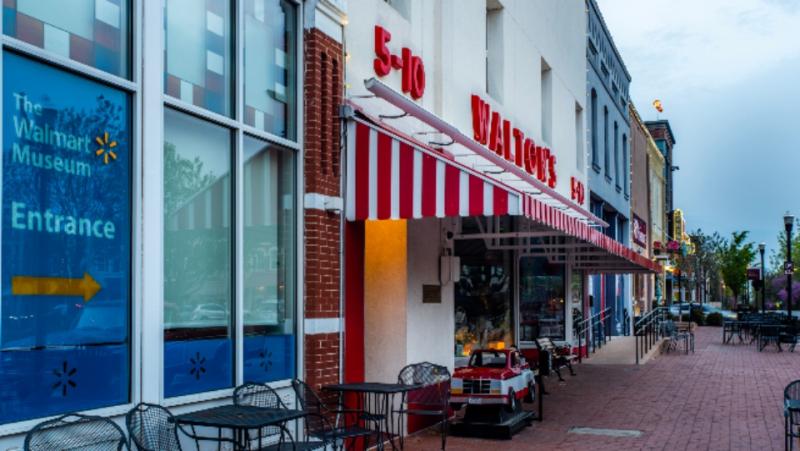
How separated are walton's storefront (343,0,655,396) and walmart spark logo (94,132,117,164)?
11.5 feet

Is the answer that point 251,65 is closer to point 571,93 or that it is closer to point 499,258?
point 499,258

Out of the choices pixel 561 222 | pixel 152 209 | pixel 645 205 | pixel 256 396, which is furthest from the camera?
pixel 645 205

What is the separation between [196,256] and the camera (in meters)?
7.84

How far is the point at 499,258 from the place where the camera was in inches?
724

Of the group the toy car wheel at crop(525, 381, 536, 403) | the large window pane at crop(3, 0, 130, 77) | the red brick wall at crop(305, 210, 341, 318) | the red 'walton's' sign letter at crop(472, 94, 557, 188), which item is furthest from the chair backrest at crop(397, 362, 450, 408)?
the large window pane at crop(3, 0, 130, 77)

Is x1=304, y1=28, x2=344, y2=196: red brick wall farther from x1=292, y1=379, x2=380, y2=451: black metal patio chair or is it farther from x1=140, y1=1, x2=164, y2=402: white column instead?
A: x1=140, y1=1, x2=164, y2=402: white column

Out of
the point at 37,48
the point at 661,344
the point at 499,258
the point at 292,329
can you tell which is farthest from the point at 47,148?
the point at 661,344

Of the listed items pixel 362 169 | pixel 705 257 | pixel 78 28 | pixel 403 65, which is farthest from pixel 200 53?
pixel 705 257

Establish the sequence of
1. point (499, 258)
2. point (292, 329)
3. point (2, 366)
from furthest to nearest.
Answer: point (499, 258), point (292, 329), point (2, 366)

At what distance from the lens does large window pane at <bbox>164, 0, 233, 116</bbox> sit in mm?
7555

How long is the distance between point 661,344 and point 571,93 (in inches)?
360

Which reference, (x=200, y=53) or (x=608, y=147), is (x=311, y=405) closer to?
(x=200, y=53)

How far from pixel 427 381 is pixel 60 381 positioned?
5884mm

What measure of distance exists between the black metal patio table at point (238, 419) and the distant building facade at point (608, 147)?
20.0m
